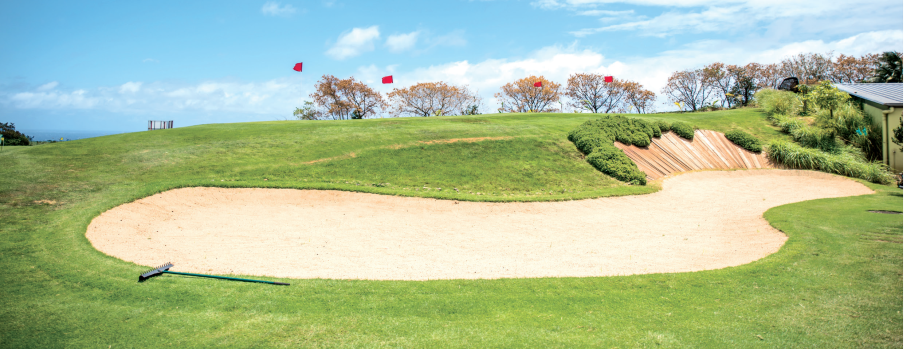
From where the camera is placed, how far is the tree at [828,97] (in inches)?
930

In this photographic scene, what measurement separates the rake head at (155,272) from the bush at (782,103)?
33.9m

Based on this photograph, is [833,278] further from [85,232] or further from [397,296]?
[85,232]

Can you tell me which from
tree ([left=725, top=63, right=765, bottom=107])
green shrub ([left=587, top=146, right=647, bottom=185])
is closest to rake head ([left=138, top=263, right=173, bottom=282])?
green shrub ([left=587, top=146, right=647, bottom=185])

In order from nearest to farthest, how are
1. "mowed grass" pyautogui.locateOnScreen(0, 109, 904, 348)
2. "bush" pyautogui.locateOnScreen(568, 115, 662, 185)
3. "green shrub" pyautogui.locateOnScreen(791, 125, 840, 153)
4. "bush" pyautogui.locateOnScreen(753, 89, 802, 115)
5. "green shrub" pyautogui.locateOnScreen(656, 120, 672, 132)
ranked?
"mowed grass" pyautogui.locateOnScreen(0, 109, 904, 348), "bush" pyautogui.locateOnScreen(568, 115, 662, 185), "green shrub" pyautogui.locateOnScreen(791, 125, 840, 153), "green shrub" pyautogui.locateOnScreen(656, 120, 672, 132), "bush" pyautogui.locateOnScreen(753, 89, 802, 115)

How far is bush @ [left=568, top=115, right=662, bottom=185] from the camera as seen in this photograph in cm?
1884

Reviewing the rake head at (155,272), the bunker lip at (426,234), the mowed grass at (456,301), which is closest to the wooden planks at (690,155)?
the bunker lip at (426,234)

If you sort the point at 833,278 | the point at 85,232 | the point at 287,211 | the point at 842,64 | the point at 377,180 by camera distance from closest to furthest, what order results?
the point at 833,278, the point at 85,232, the point at 287,211, the point at 377,180, the point at 842,64

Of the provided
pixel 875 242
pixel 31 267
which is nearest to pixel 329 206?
pixel 31 267

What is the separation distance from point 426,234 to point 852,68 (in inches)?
2498

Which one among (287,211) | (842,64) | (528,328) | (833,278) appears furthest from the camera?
(842,64)

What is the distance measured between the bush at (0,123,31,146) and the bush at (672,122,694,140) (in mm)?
38682

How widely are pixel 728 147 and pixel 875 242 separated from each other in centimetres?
1656

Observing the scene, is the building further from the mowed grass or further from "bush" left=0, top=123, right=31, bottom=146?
"bush" left=0, top=123, right=31, bottom=146

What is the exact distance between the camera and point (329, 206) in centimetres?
1365
